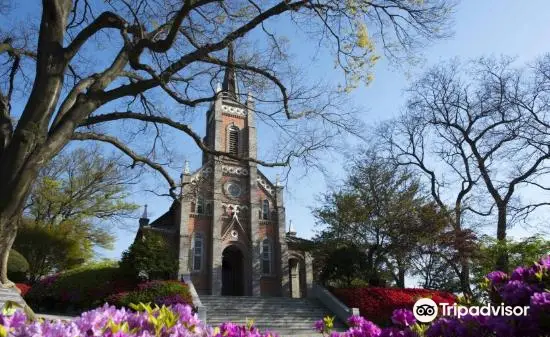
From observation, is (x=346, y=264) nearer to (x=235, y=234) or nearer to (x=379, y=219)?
(x=379, y=219)

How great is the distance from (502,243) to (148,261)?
16.0 metres

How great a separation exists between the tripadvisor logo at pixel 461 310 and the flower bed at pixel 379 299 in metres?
15.6

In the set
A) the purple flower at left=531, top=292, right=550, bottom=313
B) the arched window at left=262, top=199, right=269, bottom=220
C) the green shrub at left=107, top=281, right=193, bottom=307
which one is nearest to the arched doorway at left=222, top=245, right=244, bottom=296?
the arched window at left=262, top=199, right=269, bottom=220

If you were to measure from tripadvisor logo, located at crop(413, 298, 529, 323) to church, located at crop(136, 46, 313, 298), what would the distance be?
22.9m

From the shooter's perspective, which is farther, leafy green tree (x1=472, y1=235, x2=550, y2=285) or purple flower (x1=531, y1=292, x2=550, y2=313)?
leafy green tree (x1=472, y1=235, x2=550, y2=285)

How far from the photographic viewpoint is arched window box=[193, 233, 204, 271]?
27.4 meters

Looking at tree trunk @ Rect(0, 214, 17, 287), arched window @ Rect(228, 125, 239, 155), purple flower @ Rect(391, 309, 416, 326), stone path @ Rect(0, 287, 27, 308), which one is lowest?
purple flower @ Rect(391, 309, 416, 326)

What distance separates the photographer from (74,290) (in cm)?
1812

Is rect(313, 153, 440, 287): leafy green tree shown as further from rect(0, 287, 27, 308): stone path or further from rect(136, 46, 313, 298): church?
rect(0, 287, 27, 308): stone path

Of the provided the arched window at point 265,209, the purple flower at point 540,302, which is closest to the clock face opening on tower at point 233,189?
the arched window at point 265,209

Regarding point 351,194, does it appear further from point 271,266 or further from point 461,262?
point 271,266

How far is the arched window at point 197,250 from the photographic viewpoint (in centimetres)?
2742

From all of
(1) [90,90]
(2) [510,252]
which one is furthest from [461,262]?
(1) [90,90]

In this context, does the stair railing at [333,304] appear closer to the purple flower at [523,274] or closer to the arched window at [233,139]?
the arched window at [233,139]
